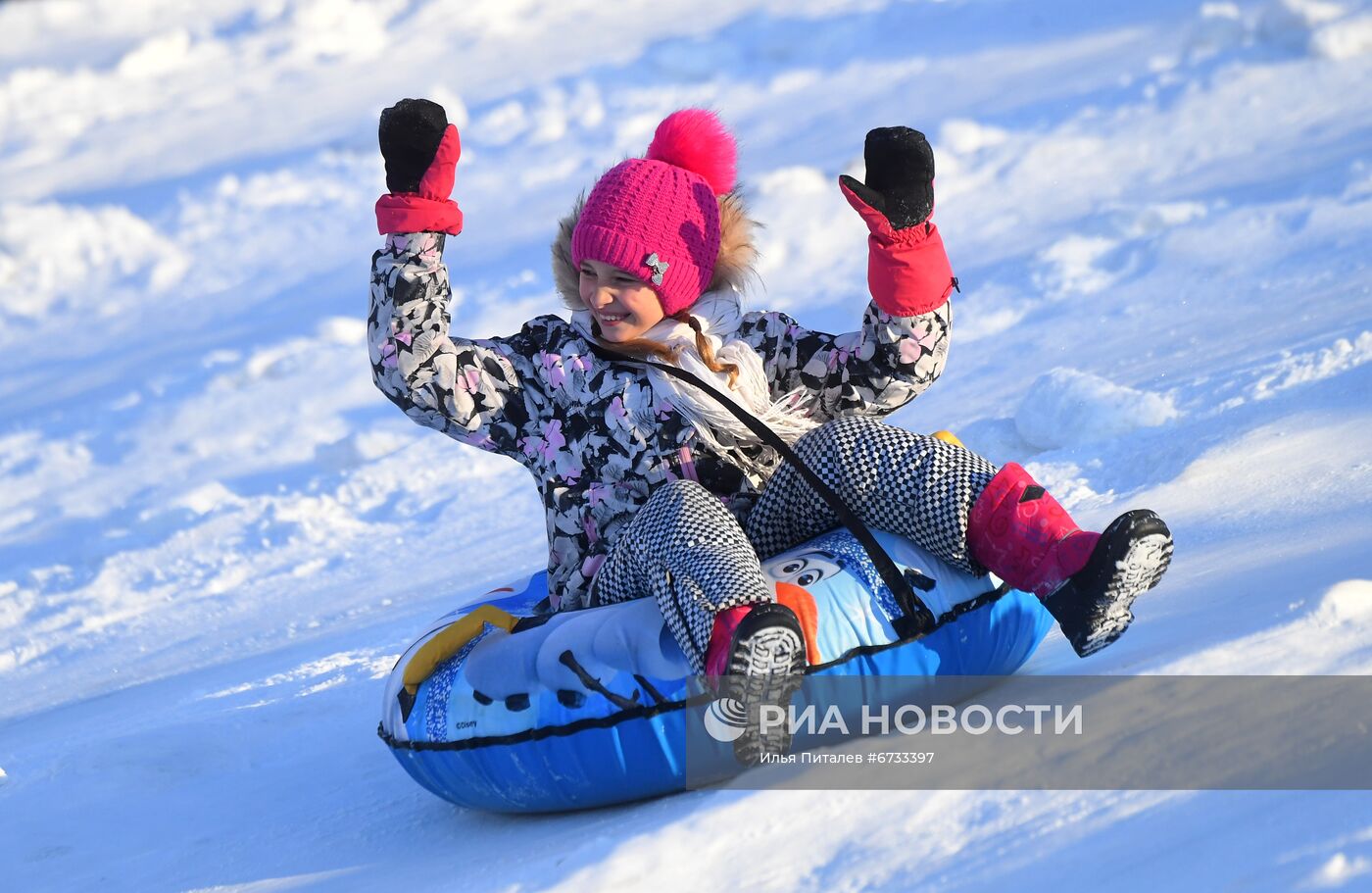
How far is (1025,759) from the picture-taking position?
1.80 meters

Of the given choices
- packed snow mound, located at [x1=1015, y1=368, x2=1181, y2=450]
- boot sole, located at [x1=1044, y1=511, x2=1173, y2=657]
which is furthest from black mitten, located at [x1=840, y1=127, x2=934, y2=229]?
packed snow mound, located at [x1=1015, y1=368, x2=1181, y2=450]

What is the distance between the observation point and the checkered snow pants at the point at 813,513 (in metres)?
2.00

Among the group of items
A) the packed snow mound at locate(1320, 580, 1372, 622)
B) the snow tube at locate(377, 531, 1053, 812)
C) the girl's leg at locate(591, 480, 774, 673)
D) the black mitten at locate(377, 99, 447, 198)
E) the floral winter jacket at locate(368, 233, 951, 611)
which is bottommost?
the packed snow mound at locate(1320, 580, 1372, 622)

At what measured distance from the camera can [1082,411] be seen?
3.77 m

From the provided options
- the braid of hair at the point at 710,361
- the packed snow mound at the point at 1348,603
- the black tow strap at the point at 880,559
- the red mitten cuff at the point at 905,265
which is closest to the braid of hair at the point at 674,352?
the braid of hair at the point at 710,361

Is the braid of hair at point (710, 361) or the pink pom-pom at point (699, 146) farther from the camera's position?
the pink pom-pom at point (699, 146)

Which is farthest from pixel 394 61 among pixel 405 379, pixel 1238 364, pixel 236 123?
pixel 405 379

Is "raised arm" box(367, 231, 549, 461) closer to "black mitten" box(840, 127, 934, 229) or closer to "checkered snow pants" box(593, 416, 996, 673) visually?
"checkered snow pants" box(593, 416, 996, 673)

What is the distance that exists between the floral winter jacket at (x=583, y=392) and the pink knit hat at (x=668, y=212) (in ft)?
0.43

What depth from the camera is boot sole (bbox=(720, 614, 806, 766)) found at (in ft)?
5.99

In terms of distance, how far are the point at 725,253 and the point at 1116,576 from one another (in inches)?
36.1

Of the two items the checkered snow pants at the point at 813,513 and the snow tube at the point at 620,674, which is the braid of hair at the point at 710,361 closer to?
the checkered snow pants at the point at 813,513

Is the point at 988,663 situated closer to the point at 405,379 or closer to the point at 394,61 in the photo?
the point at 405,379

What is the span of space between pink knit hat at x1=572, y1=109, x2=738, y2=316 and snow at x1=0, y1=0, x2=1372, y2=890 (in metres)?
0.82
